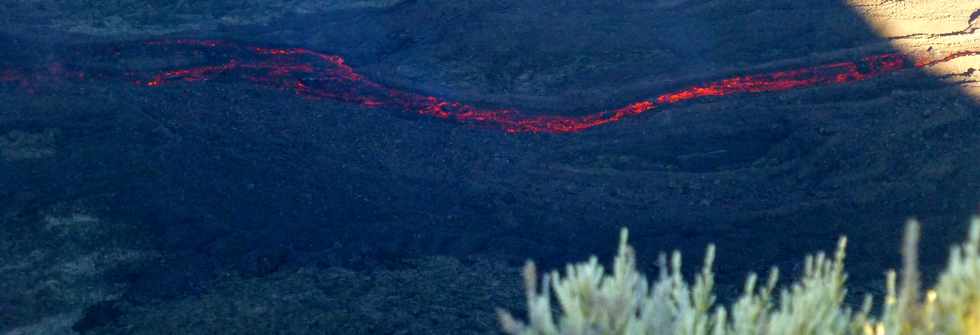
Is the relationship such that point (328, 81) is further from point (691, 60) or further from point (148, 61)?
point (691, 60)

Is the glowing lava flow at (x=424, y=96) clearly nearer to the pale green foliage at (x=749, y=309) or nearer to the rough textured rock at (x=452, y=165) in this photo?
the rough textured rock at (x=452, y=165)

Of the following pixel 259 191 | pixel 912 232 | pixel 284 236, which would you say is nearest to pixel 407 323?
pixel 284 236

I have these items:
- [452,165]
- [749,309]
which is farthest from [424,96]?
[749,309]

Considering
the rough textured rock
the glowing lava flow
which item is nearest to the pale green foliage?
the rough textured rock

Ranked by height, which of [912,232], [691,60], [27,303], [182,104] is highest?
[912,232]

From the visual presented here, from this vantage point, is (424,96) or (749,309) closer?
(749,309)

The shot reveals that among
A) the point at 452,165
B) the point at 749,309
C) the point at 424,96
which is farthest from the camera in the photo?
the point at 424,96

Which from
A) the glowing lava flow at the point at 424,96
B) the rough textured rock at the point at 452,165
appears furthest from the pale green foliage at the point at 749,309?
the glowing lava flow at the point at 424,96

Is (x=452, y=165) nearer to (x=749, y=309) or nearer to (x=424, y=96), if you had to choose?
(x=424, y=96)
